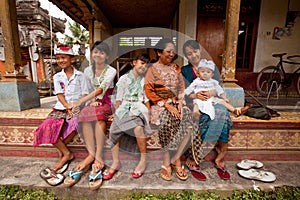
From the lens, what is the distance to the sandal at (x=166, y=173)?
5.53 feet

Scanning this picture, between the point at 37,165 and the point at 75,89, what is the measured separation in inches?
39.0

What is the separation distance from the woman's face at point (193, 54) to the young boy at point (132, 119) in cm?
51

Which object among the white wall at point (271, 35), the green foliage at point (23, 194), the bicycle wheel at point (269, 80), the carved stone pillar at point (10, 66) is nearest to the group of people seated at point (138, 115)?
the green foliage at point (23, 194)

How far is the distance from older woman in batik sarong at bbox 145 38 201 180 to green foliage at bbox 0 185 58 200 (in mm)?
1122

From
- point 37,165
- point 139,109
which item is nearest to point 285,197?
point 139,109

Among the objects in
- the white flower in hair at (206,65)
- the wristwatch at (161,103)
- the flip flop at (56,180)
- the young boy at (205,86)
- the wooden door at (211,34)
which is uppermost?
the wooden door at (211,34)

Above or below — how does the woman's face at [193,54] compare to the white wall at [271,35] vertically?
below

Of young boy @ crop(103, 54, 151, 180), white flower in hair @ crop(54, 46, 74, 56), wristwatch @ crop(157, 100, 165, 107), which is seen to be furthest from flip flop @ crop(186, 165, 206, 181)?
white flower in hair @ crop(54, 46, 74, 56)

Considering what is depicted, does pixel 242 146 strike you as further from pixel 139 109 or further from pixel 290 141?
pixel 139 109

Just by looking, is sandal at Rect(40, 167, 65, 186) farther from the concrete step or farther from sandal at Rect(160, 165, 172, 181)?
sandal at Rect(160, 165, 172, 181)

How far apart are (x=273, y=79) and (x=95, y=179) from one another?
4294mm

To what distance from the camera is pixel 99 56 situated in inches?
73.3

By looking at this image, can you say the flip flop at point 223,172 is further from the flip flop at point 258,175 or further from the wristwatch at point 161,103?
the wristwatch at point 161,103

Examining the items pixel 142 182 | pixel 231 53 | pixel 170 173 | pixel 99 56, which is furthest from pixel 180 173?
pixel 231 53
